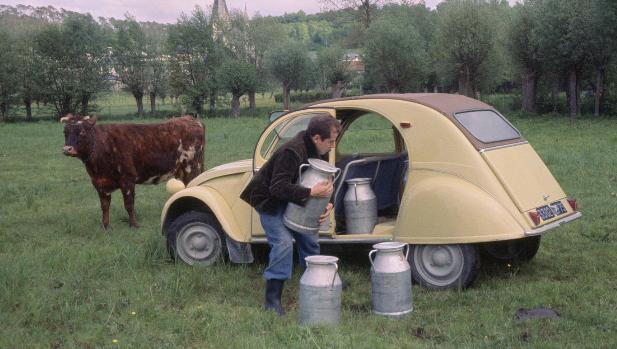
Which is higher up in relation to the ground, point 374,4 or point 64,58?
point 374,4

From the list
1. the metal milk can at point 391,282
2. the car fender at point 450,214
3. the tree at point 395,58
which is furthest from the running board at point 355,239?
the tree at point 395,58

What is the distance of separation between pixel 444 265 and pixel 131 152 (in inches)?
233

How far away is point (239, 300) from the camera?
6367 millimetres

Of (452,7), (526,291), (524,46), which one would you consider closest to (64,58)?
(452,7)

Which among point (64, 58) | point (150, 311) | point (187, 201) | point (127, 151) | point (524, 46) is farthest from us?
point (64, 58)

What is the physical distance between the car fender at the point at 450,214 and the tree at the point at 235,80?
3923cm

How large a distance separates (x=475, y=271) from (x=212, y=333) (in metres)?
2.37

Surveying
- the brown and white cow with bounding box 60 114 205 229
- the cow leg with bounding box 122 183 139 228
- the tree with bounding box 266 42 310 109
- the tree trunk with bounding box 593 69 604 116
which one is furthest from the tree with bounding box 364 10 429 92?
the cow leg with bounding box 122 183 139 228

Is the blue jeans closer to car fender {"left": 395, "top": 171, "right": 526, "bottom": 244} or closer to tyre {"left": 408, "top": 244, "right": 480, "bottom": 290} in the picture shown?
car fender {"left": 395, "top": 171, "right": 526, "bottom": 244}

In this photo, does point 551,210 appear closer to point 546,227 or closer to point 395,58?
point 546,227

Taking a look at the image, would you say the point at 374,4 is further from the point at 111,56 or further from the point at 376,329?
the point at 376,329

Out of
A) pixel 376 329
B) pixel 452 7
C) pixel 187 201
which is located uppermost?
pixel 452 7

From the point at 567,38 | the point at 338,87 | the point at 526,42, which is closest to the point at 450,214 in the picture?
the point at 567,38

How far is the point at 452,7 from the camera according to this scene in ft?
126
